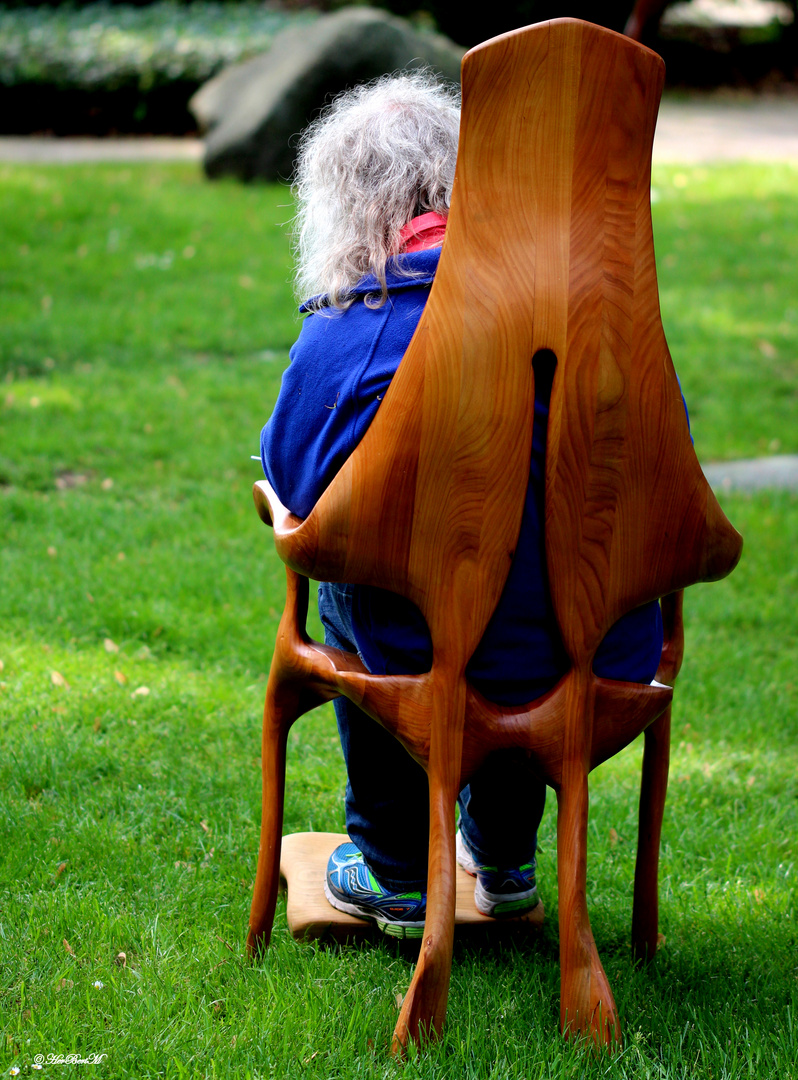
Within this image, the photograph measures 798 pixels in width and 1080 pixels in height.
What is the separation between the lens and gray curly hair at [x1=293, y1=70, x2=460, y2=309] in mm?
2092

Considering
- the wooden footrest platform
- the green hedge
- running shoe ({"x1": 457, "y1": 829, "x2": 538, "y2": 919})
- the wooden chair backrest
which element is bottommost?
the green hedge

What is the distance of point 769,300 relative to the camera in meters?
8.60

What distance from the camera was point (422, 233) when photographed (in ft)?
6.89

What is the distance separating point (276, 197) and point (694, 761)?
8.35 metres

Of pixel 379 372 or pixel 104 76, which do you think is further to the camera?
pixel 104 76

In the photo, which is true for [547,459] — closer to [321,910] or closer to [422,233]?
[422,233]

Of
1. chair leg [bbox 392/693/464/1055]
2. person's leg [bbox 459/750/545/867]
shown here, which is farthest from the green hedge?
chair leg [bbox 392/693/464/1055]

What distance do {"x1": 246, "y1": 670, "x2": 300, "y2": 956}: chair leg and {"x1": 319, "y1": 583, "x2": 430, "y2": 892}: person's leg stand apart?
0.15 meters

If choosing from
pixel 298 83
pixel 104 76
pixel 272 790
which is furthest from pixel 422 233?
pixel 104 76

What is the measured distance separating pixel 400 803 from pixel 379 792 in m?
0.05

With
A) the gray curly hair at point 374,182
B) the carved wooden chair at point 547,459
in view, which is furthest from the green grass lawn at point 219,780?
the gray curly hair at point 374,182

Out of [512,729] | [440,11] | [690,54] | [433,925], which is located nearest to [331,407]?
[512,729]

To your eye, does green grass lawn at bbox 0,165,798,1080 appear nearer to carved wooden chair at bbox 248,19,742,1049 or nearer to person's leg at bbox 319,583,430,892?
person's leg at bbox 319,583,430,892

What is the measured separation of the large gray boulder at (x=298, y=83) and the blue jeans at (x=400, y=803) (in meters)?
9.26
